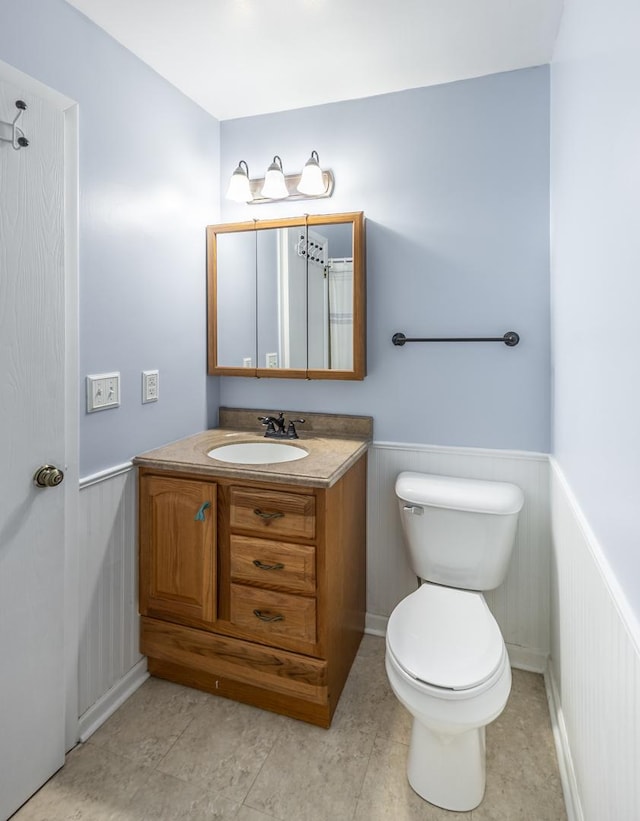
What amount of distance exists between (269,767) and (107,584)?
0.81m

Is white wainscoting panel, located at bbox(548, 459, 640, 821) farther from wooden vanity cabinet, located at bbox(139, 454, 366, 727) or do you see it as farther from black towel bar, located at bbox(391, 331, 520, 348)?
wooden vanity cabinet, located at bbox(139, 454, 366, 727)

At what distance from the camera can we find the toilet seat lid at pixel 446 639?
1291 mm

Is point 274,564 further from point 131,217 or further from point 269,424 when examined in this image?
point 131,217

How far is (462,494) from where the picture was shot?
1772 millimetres

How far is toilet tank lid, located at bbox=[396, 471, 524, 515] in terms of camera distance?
1715mm

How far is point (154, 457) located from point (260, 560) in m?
0.55

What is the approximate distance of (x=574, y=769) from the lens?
1.32 metres

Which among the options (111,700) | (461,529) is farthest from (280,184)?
(111,700)

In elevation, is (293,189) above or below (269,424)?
above

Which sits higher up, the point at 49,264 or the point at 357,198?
the point at 357,198

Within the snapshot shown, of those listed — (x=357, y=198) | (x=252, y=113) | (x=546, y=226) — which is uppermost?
(x=252, y=113)

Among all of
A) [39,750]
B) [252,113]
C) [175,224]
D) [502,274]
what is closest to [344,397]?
[502,274]

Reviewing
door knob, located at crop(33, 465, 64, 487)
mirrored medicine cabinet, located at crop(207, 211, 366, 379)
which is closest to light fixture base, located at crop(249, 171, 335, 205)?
mirrored medicine cabinet, located at crop(207, 211, 366, 379)

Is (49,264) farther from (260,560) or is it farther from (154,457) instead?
(260,560)
